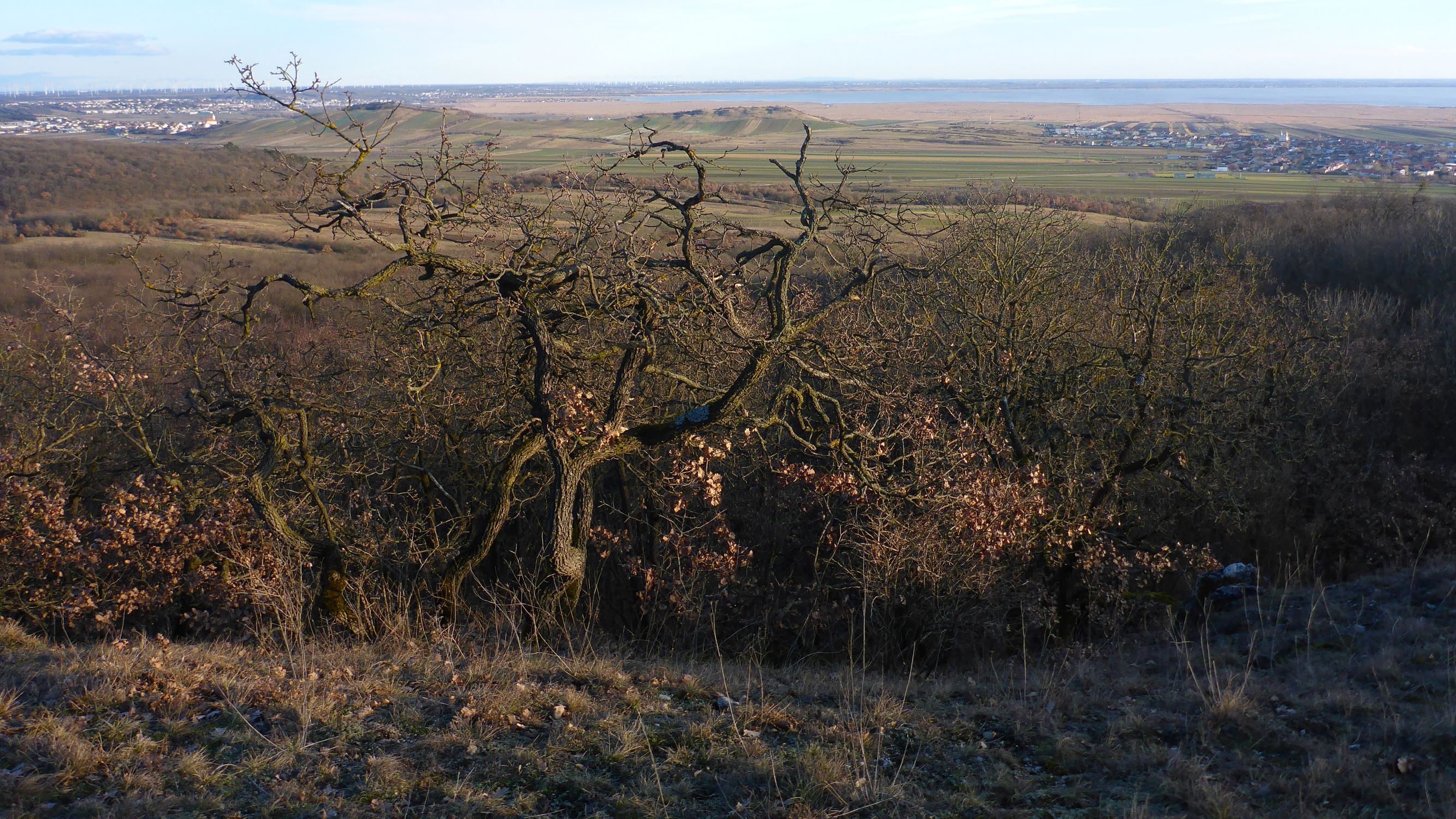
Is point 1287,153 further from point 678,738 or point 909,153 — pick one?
point 678,738

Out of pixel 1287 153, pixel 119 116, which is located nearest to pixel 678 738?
pixel 1287 153

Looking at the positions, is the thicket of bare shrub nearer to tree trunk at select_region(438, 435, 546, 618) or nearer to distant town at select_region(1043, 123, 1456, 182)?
tree trunk at select_region(438, 435, 546, 618)

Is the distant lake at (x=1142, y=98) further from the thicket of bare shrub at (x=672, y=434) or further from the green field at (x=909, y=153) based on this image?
the thicket of bare shrub at (x=672, y=434)

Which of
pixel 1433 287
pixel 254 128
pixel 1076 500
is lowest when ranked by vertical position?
pixel 1076 500

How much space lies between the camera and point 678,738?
4.71 m

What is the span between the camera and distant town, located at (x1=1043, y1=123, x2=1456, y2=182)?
139ft

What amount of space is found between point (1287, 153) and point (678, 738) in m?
62.5

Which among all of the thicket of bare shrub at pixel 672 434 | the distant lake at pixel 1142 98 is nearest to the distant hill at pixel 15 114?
the thicket of bare shrub at pixel 672 434

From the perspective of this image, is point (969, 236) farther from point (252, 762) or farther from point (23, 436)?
point (23, 436)

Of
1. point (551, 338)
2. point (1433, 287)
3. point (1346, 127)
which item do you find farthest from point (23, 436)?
point (1346, 127)

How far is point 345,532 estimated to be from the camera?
359 inches

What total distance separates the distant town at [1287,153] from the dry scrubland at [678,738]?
42.9 metres

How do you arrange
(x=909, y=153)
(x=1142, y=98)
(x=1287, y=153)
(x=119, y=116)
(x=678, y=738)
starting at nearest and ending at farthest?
(x=678, y=738)
(x=1287, y=153)
(x=119, y=116)
(x=909, y=153)
(x=1142, y=98)

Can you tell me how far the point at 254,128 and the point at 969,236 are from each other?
50.5 m
